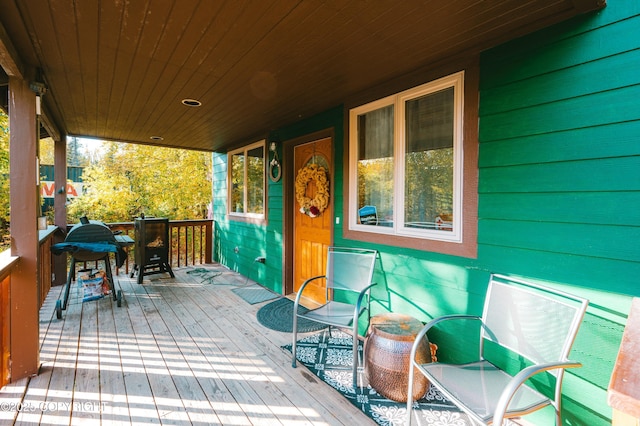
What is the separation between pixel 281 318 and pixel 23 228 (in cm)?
246

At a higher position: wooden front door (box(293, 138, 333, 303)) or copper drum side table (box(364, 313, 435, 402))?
wooden front door (box(293, 138, 333, 303))

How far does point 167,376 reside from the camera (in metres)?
2.30

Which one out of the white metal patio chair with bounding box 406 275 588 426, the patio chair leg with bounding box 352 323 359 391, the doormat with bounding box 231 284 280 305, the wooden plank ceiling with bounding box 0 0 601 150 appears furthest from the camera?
the doormat with bounding box 231 284 280 305

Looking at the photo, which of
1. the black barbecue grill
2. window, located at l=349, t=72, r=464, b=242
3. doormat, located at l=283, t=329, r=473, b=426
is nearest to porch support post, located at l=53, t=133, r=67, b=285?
the black barbecue grill

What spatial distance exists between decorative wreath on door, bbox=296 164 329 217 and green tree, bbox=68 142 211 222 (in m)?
7.45

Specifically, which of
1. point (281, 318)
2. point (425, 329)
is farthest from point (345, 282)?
point (425, 329)

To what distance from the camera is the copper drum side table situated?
200 cm

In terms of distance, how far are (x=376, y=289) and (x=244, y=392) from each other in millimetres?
1440

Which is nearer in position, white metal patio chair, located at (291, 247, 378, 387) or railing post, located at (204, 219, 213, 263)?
white metal patio chair, located at (291, 247, 378, 387)

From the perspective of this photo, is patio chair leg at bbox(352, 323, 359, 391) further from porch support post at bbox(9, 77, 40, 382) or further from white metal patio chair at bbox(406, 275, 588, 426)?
porch support post at bbox(9, 77, 40, 382)

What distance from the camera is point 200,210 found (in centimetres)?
1073

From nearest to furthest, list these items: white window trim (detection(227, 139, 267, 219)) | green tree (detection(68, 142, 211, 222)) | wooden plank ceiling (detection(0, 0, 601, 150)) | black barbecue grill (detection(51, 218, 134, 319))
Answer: wooden plank ceiling (detection(0, 0, 601, 150)), black barbecue grill (detection(51, 218, 134, 319)), white window trim (detection(227, 139, 267, 219)), green tree (detection(68, 142, 211, 222))

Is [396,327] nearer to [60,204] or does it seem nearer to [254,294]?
[254,294]

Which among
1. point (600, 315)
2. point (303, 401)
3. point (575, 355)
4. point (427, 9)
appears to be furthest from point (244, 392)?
point (427, 9)
